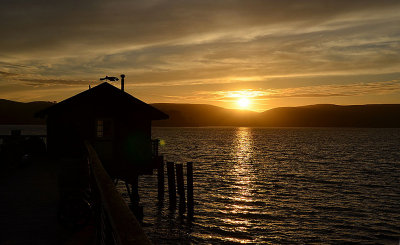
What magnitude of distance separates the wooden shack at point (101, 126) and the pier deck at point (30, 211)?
821cm

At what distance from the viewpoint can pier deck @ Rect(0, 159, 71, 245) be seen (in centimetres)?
629

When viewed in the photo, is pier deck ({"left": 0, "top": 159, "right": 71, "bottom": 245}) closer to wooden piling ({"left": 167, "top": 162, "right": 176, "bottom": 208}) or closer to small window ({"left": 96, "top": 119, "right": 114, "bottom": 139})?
small window ({"left": 96, "top": 119, "right": 114, "bottom": 139})

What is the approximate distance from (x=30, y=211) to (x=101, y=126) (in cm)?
1475

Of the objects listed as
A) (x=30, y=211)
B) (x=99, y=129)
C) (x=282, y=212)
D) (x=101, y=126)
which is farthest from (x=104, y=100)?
(x=30, y=211)

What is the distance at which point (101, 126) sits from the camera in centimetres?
2258

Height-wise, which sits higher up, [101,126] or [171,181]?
[101,126]

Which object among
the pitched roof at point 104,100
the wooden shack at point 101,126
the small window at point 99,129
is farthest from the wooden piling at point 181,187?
the small window at point 99,129

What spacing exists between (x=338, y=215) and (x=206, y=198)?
396 inches

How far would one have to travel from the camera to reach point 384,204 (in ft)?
88.6

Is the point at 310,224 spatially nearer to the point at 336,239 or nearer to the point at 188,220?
the point at 336,239

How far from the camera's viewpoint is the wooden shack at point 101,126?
70.8 feet

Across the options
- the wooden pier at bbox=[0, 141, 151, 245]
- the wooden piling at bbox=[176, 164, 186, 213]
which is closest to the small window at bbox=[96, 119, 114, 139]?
the wooden piling at bbox=[176, 164, 186, 213]

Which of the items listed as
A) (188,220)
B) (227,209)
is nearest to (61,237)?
(188,220)

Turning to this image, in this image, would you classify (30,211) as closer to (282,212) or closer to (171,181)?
(171,181)
